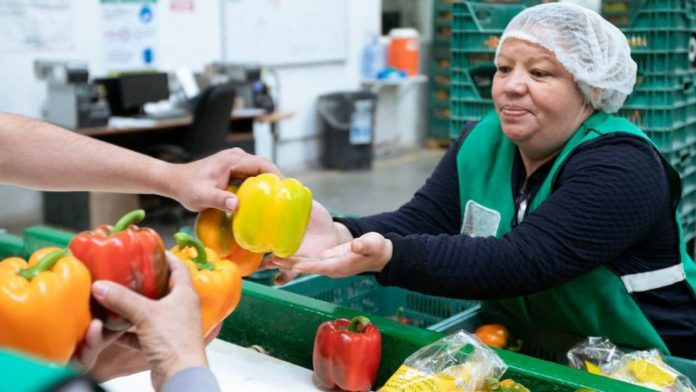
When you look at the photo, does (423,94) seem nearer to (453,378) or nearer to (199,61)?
(199,61)

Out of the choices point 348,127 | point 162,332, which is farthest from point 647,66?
point 348,127

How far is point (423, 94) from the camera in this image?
11203 millimetres

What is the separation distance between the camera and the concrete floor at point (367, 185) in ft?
22.9

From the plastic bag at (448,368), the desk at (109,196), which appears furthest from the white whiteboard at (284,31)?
the plastic bag at (448,368)

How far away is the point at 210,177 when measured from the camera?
1.73 m

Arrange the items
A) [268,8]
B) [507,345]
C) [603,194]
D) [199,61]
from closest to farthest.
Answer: [603,194] → [507,345] → [199,61] → [268,8]

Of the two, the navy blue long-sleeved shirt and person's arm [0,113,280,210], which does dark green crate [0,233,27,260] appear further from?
the navy blue long-sleeved shirt

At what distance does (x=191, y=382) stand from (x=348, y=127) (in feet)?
26.4

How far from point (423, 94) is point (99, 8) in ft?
17.4

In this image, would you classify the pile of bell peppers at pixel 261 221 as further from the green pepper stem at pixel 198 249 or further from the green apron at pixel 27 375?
the green apron at pixel 27 375

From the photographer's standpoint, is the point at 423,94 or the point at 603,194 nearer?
the point at 603,194

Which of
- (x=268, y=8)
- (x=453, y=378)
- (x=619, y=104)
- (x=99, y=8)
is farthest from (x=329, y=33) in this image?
Result: (x=453, y=378)

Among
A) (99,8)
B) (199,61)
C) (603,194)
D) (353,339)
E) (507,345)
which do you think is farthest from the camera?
(199,61)

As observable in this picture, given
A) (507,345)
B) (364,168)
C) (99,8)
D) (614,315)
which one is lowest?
(364,168)
